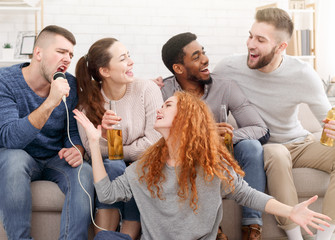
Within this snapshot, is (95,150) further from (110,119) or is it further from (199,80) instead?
(199,80)

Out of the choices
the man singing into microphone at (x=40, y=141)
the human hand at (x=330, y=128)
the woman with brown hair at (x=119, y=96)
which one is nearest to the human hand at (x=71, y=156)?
the man singing into microphone at (x=40, y=141)

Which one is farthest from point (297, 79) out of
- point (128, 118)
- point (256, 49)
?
point (128, 118)

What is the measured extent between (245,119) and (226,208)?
1.75 feet

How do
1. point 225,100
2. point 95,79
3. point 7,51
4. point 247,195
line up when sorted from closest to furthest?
point 247,195
point 95,79
point 225,100
point 7,51

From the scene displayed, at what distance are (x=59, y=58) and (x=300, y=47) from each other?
9.68ft

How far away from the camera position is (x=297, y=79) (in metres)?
2.63

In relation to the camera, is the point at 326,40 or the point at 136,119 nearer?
the point at 136,119

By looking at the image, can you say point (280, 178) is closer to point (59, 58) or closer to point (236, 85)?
Answer: point (236, 85)

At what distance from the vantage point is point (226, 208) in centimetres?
231

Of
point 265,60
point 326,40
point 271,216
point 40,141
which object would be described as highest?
point 326,40

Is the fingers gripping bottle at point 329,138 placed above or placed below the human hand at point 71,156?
above

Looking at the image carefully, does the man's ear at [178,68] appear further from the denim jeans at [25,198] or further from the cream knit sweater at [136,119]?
the denim jeans at [25,198]

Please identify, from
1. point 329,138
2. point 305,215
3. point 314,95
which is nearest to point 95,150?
point 305,215

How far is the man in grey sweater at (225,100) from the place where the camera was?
2.27 m
